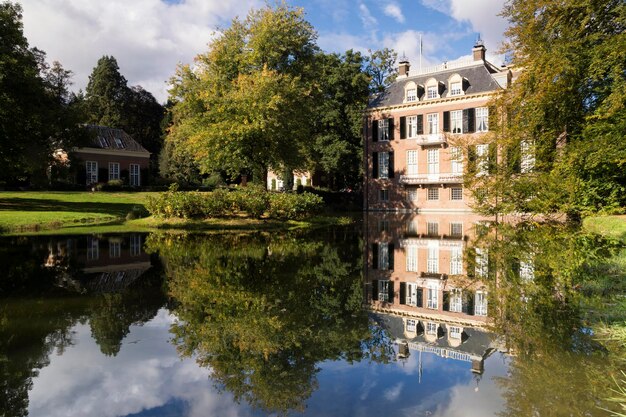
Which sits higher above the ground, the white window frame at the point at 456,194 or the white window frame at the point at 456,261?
the white window frame at the point at 456,194

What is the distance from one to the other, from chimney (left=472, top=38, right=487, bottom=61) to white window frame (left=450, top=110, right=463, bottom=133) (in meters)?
4.91

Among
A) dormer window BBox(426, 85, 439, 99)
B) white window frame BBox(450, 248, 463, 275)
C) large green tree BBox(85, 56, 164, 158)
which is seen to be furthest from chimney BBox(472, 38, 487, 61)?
large green tree BBox(85, 56, 164, 158)

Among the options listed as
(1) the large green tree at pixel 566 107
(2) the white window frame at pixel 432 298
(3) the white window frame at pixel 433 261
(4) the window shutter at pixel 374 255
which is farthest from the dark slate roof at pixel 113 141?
(2) the white window frame at pixel 432 298

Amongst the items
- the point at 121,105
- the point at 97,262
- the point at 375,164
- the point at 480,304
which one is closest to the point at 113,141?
the point at 121,105

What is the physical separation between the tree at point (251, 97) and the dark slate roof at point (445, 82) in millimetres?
10935

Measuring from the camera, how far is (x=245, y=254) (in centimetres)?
1155

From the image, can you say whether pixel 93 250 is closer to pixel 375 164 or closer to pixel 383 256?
pixel 383 256

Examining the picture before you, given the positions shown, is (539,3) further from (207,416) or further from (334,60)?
(334,60)

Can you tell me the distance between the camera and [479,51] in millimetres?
35844

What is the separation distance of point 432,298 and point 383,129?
3301 centimetres

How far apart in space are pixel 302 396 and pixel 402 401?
2.70ft

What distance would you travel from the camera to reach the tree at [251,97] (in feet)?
75.6

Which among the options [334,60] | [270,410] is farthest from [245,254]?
[334,60]

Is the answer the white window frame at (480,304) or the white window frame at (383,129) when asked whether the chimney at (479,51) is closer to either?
the white window frame at (383,129)
